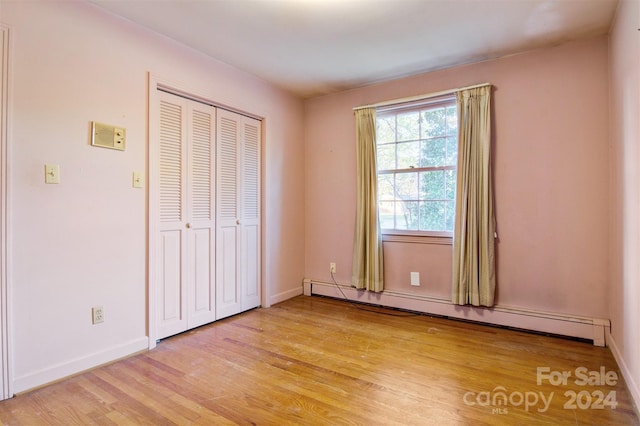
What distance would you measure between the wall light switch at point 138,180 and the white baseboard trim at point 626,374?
10.6 ft

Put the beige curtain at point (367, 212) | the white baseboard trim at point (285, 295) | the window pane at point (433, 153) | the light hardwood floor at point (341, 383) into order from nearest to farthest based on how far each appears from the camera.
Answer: the light hardwood floor at point (341, 383) → the window pane at point (433, 153) → the beige curtain at point (367, 212) → the white baseboard trim at point (285, 295)

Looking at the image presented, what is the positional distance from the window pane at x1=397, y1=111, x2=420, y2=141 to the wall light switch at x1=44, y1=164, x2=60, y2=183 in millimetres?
2889

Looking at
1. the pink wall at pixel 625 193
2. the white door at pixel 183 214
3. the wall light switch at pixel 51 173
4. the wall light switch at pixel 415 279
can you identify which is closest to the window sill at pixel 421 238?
the wall light switch at pixel 415 279

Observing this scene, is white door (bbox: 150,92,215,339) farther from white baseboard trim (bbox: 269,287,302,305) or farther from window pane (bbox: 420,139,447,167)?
window pane (bbox: 420,139,447,167)

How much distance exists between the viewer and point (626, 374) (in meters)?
1.94

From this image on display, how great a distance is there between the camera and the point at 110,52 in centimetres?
225

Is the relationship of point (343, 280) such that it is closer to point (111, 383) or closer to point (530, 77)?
point (111, 383)

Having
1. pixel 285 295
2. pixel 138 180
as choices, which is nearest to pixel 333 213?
pixel 285 295

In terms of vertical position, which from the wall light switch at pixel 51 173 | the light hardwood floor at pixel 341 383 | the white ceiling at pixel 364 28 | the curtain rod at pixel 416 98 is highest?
the white ceiling at pixel 364 28

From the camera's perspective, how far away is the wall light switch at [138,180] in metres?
2.38

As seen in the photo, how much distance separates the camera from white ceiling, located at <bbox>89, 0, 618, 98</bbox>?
217 cm

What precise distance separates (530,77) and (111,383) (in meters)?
3.83

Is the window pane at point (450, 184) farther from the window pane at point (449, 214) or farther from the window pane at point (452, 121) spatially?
the window pane at point (452, 121)

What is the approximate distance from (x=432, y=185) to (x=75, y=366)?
316 centimetres
